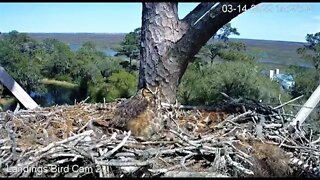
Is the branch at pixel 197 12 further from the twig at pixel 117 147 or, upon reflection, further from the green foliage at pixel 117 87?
the green foliage at pixel 117 87

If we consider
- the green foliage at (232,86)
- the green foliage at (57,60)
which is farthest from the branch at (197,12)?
the green foliage at (57,60)

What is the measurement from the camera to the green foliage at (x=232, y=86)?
2826mm

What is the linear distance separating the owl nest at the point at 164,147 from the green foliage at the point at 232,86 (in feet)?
2.22

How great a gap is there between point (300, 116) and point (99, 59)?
2.80 m

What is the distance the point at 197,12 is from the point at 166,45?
240 millimetres

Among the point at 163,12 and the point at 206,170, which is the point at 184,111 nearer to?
the point at 163,12

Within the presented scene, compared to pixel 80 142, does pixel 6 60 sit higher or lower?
higher

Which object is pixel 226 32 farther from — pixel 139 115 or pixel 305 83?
pixel 139 115

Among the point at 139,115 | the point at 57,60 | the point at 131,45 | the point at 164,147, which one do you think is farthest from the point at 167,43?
the point at 57,60

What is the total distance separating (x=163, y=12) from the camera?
6.82 ft

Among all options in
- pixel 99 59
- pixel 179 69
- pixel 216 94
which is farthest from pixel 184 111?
pixel 99 59

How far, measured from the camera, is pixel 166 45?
209 cm

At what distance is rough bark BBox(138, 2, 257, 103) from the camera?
2.03 metres

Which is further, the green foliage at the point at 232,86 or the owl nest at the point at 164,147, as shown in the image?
the green foliage at the point at 232,86
